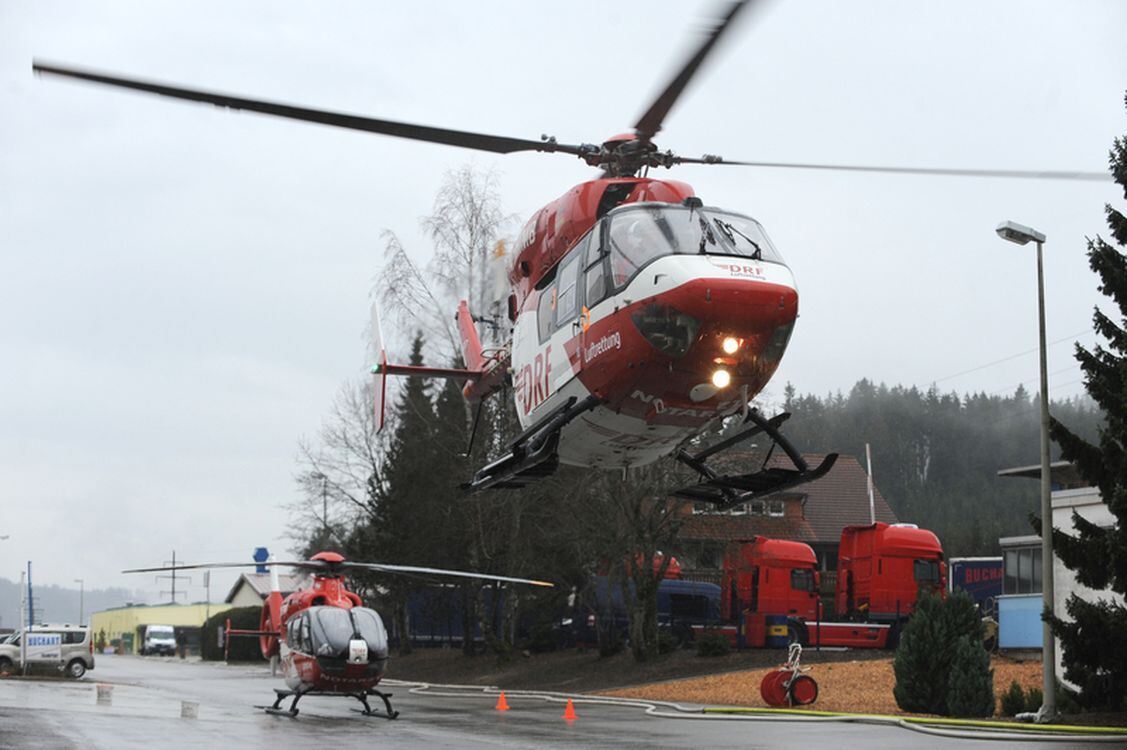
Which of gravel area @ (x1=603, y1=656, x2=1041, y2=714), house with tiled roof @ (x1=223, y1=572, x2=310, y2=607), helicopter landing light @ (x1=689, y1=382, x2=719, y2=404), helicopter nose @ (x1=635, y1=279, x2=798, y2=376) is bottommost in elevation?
house with tiled roof @ (x1=223, y1=572, x2=310, y2=607)

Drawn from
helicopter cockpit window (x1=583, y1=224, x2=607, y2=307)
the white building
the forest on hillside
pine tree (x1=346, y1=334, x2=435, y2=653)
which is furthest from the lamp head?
the forest on hillside

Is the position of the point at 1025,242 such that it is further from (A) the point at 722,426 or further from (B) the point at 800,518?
(B) the point at 800,518

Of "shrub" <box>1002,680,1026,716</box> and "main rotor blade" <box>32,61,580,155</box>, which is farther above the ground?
"main rotor blade" <box>32,61,580,155</box>

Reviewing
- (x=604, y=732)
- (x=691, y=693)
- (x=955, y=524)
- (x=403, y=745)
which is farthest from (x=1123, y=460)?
(x=955, y=524)

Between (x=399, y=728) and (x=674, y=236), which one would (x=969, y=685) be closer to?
(x=399, y=728)

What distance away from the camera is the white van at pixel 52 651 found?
4566 centimetres

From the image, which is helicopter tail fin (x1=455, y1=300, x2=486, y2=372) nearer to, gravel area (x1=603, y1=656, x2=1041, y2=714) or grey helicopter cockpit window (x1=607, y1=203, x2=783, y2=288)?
grey helicopter cockpit window (x1=607, y1=203, x2=783, y2=288)

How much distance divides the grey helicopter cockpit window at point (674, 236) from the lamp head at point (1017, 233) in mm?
10728

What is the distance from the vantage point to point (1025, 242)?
22.0 m

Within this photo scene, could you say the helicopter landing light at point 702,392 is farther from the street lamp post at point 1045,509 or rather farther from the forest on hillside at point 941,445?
the forest on hillside at point 941,445

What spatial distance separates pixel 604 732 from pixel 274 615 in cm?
1295

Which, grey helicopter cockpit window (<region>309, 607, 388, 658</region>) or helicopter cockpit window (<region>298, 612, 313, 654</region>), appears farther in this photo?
helicopter cockpit window (<region>298, 612, 313, 654</region>)

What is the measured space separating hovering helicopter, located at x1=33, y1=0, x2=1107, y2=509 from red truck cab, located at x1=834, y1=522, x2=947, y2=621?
2409 centimetres

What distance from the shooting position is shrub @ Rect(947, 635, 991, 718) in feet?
76.4
